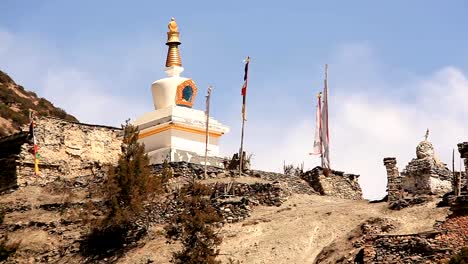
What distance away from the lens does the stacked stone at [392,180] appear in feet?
131

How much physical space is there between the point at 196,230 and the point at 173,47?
19856mm

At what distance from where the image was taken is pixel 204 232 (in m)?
36.0

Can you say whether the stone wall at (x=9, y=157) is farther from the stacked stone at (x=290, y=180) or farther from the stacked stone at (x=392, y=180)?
the stacked stone at (x=392, y=180)

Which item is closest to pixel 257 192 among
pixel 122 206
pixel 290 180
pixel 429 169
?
pixel 290 180

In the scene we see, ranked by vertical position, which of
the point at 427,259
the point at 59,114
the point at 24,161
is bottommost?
the point at 427,259

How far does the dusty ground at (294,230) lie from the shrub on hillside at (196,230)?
704 mm

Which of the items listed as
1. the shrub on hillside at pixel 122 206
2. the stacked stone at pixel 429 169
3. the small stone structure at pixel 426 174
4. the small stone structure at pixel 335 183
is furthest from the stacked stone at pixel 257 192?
the stacked stone at pixel 429 169

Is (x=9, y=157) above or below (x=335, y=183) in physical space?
above

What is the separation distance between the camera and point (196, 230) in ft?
119

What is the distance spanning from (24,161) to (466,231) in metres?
22.0

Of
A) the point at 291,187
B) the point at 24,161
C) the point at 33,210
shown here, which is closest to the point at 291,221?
the point at 291,187

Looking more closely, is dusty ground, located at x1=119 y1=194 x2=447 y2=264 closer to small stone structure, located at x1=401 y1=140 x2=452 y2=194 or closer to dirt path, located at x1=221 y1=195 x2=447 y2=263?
dirt path, located at x1=221 y1=195 x2=447 y2=263

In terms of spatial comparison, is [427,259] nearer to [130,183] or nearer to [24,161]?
[130,183]

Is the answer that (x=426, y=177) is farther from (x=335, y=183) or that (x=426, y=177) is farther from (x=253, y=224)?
(x=335, y=183)
